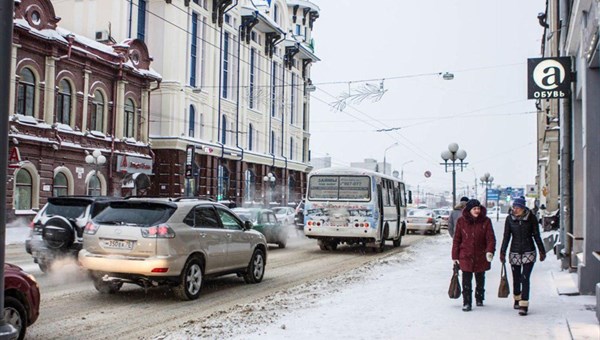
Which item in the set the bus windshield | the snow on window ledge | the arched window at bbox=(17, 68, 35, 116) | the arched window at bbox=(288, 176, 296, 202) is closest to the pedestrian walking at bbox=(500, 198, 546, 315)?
the bus windshield

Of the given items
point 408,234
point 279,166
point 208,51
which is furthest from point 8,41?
point 279,166

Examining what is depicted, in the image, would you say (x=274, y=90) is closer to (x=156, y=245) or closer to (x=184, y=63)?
(x=184, y=63)

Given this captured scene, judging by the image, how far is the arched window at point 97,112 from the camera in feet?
114

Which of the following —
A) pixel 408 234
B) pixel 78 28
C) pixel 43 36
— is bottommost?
pixel 408 234

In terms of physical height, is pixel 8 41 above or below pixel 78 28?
below

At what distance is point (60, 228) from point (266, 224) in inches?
383

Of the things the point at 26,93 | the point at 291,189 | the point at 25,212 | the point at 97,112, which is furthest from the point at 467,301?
the point at 291,189

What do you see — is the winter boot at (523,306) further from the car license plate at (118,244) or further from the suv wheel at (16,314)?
the suv wheel at (16,314)

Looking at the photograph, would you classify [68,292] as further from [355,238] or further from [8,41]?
[355,238]

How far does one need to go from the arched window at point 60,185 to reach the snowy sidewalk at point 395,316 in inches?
920

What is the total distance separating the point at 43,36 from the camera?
29.8 metres

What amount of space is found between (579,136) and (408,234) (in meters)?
22.0

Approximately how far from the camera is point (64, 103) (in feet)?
106

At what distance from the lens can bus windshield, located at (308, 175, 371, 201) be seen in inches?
785
